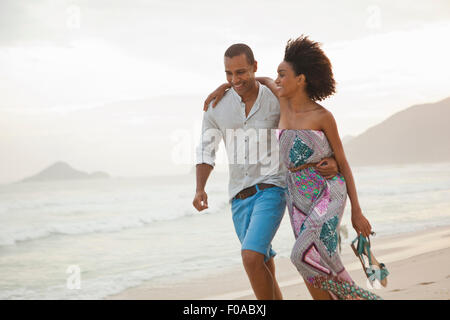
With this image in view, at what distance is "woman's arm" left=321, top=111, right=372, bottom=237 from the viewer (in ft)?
9.86

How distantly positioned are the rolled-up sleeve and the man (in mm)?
62

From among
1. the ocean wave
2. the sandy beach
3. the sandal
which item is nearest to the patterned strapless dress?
the sandal

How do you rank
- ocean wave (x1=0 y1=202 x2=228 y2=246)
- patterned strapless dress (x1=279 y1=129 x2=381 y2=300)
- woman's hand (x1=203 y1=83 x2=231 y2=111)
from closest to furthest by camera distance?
patterned strapless dress (x1=279 y1=129 x2=381 y2=300) < woman's hand (x1=203 y1=83 x2=231 y2=111) < ocean wave (x1=0 y1=202 x2=228 y2=246)

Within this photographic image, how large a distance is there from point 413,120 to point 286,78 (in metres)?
81.4

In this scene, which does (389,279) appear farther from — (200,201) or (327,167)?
(327,167)

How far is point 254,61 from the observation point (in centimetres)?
354

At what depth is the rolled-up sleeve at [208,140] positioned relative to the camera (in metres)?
3.74

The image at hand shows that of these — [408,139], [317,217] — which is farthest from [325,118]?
[408,139]

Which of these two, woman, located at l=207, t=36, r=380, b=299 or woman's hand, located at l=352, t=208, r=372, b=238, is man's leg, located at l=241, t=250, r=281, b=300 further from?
woman's hand, located at l=352, t=208, r=372, b=238

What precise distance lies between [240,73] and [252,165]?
59 centimetres

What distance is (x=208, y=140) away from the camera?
375 cm

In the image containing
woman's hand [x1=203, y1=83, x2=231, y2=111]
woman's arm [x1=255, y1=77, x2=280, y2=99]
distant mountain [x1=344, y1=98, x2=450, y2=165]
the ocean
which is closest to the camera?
woman's arm [x1=255, y1=77, x2=280, y2=99]

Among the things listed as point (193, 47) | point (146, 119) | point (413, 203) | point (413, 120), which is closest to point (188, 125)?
point (146, 119)
